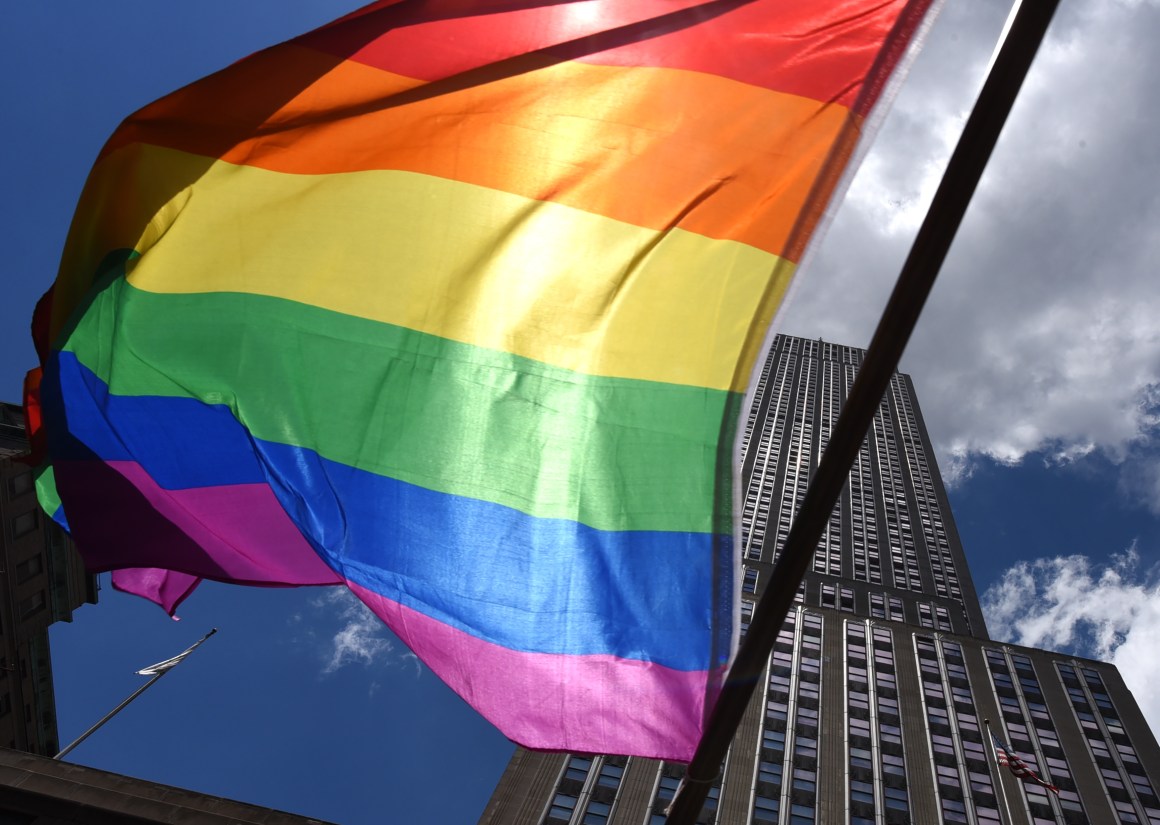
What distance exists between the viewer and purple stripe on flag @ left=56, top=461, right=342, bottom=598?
24.0 ft

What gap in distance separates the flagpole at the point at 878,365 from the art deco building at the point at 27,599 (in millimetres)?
47161

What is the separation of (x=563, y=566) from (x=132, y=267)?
4678 millimetres

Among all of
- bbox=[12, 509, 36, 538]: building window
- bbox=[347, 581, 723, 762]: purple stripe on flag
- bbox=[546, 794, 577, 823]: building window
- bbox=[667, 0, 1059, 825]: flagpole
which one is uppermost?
bbox=[12, 509, 36, 538]: building window

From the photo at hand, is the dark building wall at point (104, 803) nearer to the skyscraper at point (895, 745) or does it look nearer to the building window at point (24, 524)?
the skyscraper at point (895, 745)

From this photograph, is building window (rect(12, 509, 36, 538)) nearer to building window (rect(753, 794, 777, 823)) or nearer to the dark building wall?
the dark building wall

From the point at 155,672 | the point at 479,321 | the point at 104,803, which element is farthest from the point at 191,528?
the point at 155,672

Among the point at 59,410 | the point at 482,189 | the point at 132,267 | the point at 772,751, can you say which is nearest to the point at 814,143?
the point at 482,189

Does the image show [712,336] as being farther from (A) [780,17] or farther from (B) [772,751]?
(B) [772,751]

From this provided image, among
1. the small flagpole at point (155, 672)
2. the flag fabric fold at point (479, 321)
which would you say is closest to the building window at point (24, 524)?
the small flagpole at point (155, 672)

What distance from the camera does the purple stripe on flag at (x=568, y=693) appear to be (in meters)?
5.36

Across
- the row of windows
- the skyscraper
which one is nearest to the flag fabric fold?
the skyscraper

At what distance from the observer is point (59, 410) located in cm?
759

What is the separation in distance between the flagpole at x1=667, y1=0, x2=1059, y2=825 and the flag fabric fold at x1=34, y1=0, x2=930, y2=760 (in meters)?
0.63

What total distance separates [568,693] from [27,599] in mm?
48435
